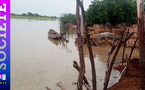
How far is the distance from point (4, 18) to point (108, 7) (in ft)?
50.3

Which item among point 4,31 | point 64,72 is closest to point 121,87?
point 64,72

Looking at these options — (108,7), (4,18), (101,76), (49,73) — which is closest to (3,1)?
(4,18)

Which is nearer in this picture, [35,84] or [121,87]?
[121,87]

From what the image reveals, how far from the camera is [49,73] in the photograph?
5.40 m

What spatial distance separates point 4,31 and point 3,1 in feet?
2.01

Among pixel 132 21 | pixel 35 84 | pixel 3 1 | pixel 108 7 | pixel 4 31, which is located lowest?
pixel 35 84

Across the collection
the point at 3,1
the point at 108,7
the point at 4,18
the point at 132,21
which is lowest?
the point at 4,18

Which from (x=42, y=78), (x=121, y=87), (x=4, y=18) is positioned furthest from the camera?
(x=42, y=78)

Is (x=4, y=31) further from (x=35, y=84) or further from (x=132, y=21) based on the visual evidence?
(x=132, y=21)

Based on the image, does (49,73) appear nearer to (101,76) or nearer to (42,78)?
(42,78)

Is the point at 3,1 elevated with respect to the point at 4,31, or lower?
elevated

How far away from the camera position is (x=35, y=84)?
14.7ft

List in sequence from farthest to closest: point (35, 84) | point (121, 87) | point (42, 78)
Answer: point (42, 78)
point (35, 84)
point (121, 87)

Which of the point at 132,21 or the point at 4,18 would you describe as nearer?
the point at 4,18
